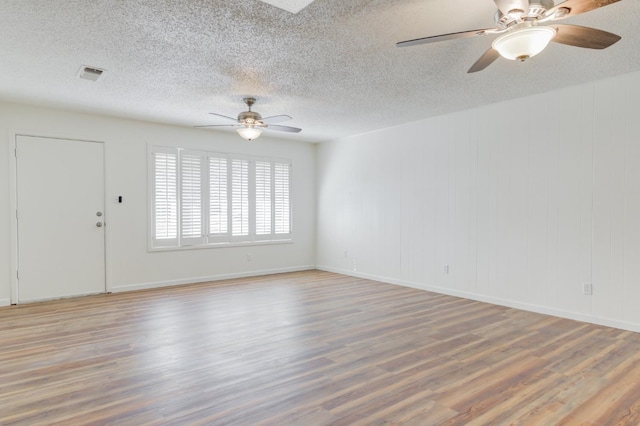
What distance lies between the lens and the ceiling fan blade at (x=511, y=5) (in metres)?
2.00

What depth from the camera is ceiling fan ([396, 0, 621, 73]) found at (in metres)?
2.03

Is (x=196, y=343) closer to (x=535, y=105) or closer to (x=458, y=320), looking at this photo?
(x=458, y=320)

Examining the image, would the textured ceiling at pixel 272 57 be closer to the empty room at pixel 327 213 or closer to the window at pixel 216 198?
the empty room at pixel 327 213

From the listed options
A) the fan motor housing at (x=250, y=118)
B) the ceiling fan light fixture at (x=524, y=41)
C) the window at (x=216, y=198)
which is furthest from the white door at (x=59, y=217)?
the ceiling fan light fixture at (x=524, y=41)

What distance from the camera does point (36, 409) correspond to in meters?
2.33

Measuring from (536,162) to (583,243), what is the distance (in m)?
1.07

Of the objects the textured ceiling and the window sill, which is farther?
the window sill

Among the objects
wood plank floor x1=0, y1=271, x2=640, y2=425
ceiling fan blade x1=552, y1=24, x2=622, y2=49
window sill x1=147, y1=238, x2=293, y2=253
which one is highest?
ceiling fan blade x1=552, y1=24, x2=622, y2=49

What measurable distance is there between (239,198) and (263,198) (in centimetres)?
50

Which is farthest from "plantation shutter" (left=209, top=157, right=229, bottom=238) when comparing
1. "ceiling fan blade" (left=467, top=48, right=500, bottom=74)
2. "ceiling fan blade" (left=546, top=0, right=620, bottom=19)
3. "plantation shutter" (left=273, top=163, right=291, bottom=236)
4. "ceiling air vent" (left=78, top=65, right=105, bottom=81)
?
"ceiling fan blade" (left=546, top=0, right=620, bottom=19)

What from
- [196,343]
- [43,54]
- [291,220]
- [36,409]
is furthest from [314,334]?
[291,220]

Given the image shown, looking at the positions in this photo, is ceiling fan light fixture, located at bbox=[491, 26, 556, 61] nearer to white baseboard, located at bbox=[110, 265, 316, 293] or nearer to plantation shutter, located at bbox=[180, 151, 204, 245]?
plantation shutter, located at bbox=[180, 151, 204, 245]

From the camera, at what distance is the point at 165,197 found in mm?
6066

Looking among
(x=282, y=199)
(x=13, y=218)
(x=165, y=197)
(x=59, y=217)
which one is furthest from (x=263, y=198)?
(x=13, y=218)
